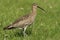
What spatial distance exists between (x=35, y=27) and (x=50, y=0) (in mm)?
7148

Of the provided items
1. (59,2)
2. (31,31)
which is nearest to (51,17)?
(31,31)

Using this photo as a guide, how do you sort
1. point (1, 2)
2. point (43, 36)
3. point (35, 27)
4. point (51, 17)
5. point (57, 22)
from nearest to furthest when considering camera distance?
1. point (43, 36)
2. point (35, 27)
3. point (57, 22)
4. point (51, 17)
5. point (1, 2)

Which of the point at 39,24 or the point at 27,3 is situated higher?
the point at 39,24

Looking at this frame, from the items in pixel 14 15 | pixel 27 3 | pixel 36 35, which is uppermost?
pixel 36 35

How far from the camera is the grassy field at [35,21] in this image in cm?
1157

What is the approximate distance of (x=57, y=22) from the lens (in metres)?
13.9

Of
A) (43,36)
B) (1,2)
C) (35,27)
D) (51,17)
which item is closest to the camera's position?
(43,36)

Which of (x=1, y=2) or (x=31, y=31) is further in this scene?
(x=1, y=2)

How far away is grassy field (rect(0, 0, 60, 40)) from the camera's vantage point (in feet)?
38.0

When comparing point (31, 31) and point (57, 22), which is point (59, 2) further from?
point (31, 31)

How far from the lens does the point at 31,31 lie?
40.0 feet

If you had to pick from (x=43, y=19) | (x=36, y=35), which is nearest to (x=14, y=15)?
(x=43, y=19)

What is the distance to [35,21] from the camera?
13734 millimetres

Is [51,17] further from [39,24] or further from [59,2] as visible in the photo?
[59,2]
